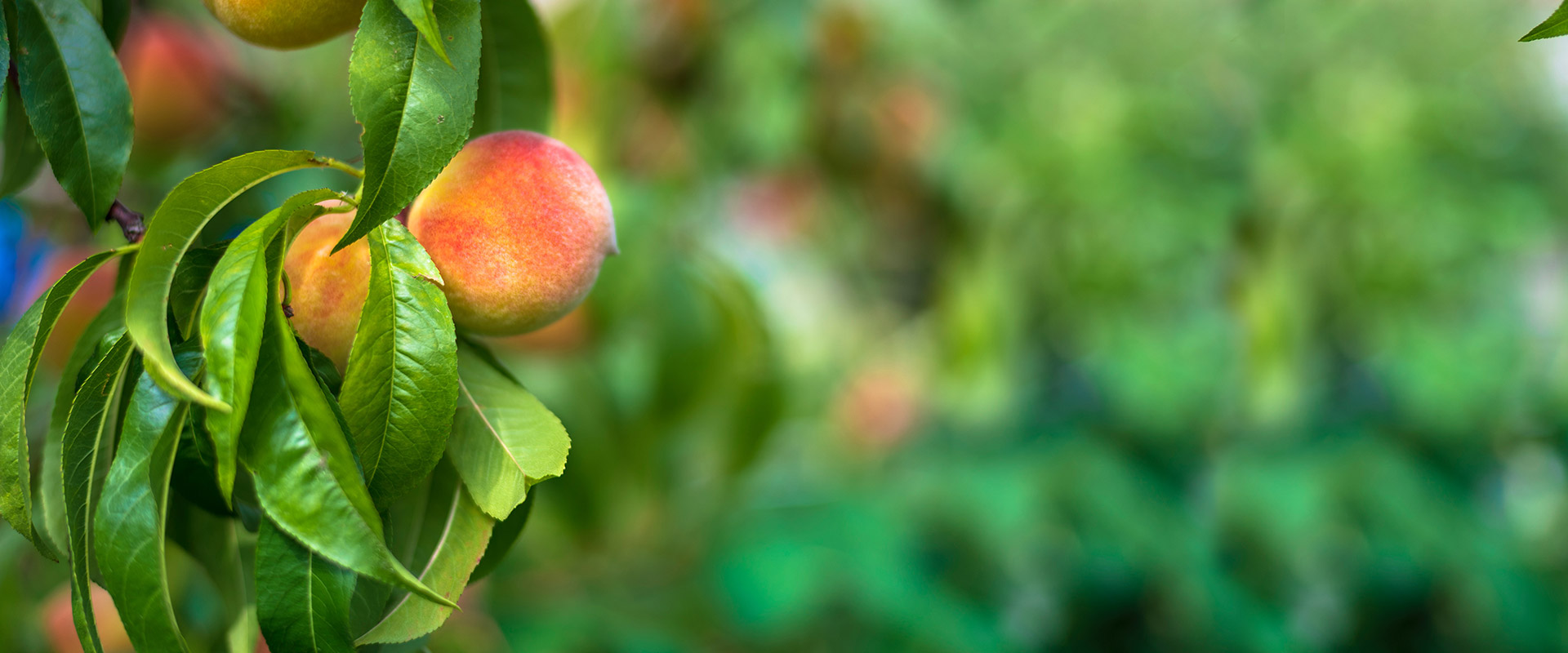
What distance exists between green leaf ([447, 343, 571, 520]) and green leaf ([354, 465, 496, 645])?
2 cm

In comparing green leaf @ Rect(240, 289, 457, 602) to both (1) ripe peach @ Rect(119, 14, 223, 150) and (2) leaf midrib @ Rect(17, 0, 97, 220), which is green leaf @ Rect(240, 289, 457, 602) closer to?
(2) leaf midrib @ Rect(17, 0, 97, 220)

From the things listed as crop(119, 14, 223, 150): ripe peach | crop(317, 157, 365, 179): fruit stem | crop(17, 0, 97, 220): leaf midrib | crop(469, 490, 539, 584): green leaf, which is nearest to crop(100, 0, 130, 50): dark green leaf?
crop(17, 0, 97, 220): leaf midrib

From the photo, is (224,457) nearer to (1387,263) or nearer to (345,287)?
(345,287)

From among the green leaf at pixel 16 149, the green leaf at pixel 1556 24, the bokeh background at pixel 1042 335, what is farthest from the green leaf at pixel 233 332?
the bokeh background at pixel 1042 335

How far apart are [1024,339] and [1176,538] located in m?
0.45

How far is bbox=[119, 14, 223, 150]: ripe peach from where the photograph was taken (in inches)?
33.5

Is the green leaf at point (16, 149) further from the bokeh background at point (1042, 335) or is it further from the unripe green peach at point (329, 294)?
the bokeh background at point (1042, 335)

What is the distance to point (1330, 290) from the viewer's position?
6.10 ft

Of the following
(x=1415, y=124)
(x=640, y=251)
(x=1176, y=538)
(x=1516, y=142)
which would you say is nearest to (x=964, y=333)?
(x=1176, y=538)

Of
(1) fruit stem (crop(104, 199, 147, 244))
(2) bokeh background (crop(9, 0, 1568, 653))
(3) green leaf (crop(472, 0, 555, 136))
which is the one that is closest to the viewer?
(1) fruit stem (crop(104, 199, 147, 244))

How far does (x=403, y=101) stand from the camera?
32 cm

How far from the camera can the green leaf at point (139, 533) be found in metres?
0.30

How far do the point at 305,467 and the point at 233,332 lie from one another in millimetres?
Result: 44

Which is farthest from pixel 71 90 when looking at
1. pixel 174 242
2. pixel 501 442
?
pixel 501 442
